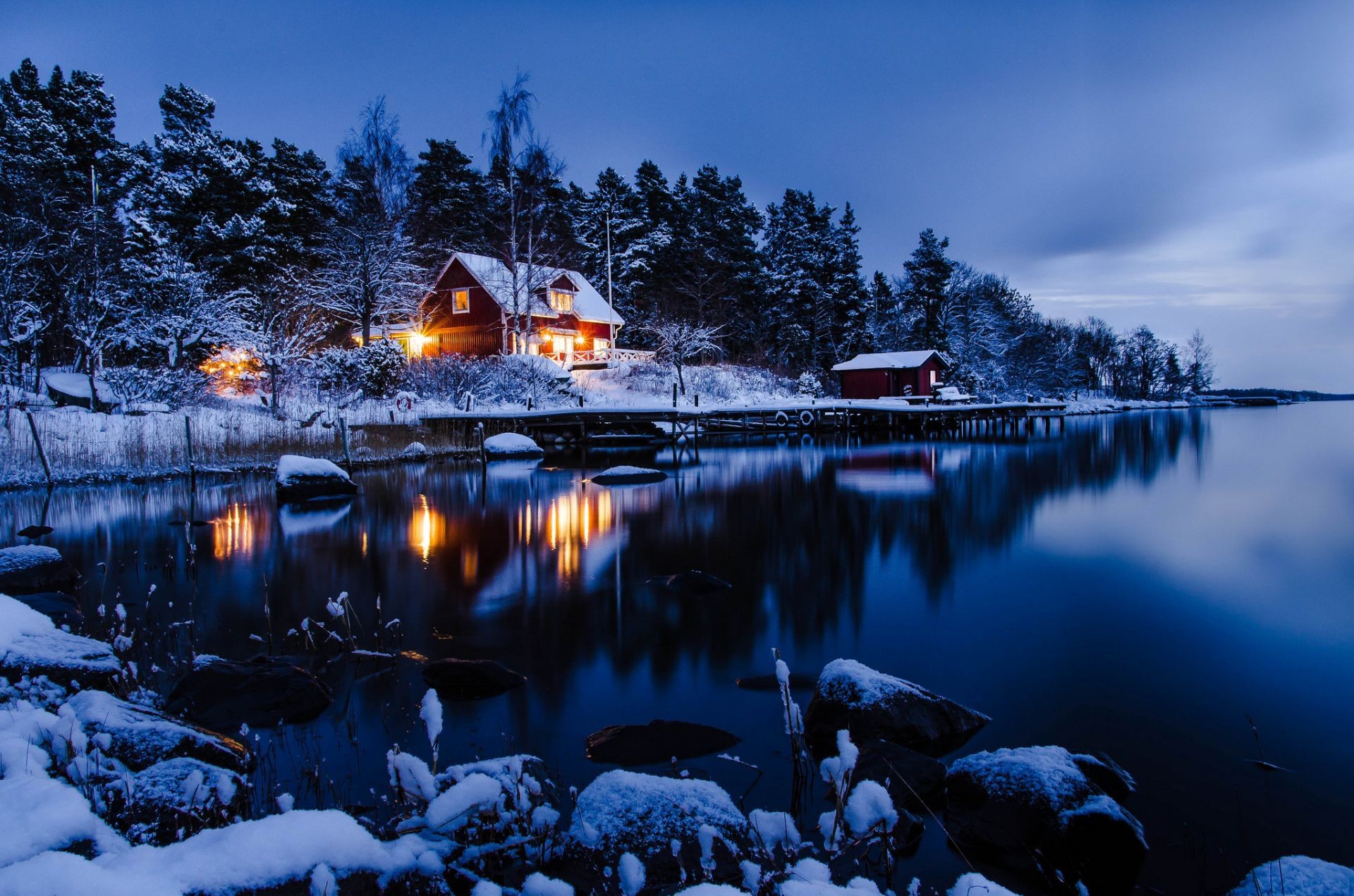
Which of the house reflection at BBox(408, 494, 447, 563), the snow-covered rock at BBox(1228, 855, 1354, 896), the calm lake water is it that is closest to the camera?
the snow-covered rock at BBox(1228, 855, 1354, 896)

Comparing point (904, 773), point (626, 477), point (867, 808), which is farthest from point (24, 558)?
point (626, 477)

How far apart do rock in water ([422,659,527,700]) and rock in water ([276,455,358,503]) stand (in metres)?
14.1

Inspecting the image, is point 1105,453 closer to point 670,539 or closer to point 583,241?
point 670,539

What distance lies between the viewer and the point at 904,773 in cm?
495

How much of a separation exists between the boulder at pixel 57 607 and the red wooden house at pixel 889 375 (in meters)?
49.7

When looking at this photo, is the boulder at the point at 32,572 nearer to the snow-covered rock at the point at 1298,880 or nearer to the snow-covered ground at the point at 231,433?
the snow-covered rock at the point at 1298,880

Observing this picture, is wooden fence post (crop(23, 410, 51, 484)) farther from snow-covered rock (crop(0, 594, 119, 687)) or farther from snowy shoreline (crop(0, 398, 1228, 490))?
snow-covered rock (crop(0, 594, 119, 687))

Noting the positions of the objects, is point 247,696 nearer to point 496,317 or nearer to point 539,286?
point 539,286

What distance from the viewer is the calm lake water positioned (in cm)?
552

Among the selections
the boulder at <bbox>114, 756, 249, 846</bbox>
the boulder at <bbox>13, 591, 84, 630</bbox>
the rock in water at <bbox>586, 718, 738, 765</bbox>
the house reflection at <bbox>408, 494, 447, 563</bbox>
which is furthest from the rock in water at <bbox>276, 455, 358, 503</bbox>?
the boulder at <bbox>114, 756, 249, 846</bbox>

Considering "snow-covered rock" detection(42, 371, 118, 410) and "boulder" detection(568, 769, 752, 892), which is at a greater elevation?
"snow-covered rock" detection(42, 371, 118, 410)

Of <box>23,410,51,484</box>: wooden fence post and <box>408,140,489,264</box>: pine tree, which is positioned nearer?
<box>23,410,51,484</box>: wooden fence post

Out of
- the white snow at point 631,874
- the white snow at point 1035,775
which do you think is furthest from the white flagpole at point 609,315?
the white snow at point 631,874

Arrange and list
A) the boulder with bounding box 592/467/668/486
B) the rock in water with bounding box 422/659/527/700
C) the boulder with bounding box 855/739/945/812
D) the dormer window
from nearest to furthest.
Result: the boulder with bounding box 855/739/945/812
the rock in water with bounding box 422/659/527/700
the boulder with bounding box 592/467/668/486
the dormer window
